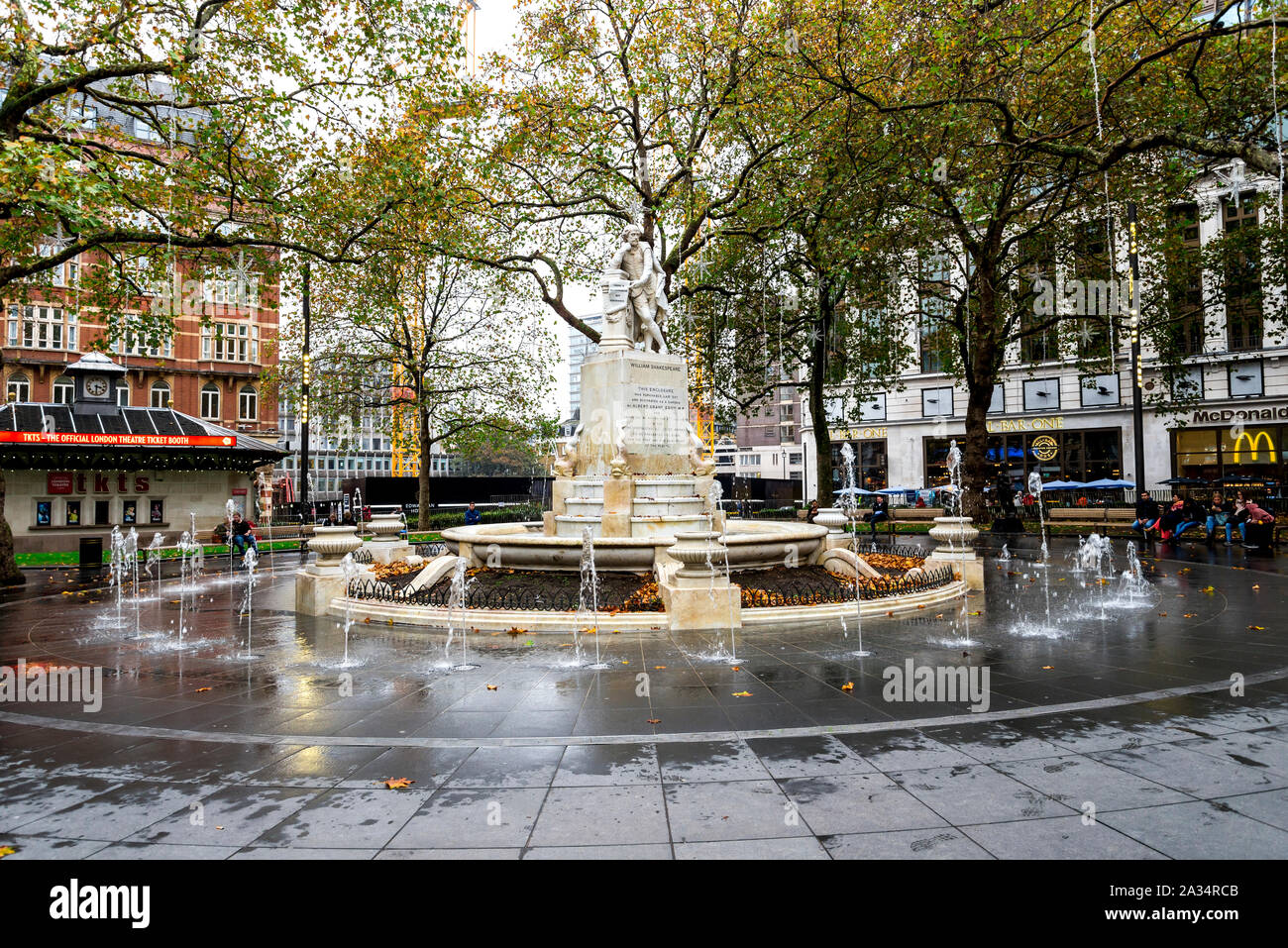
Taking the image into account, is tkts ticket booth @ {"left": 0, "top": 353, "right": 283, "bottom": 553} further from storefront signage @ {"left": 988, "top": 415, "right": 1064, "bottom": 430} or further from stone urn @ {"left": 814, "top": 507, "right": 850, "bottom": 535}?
storefront signage @ {"left": 988, "top": 415, "right": 1064, "bottom": 430}

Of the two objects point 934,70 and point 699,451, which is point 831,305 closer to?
point 934,70

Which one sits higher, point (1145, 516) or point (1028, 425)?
point (1028, 425)

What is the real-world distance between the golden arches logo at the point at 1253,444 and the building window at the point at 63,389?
61839 mm

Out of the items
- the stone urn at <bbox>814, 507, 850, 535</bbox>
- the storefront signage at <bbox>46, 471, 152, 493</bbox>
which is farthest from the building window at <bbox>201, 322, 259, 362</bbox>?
the stone urn at <bbox>814, 507, 850, 535</bbox>

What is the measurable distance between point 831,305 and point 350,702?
74.9 feet

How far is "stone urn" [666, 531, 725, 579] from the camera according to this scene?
906 cm

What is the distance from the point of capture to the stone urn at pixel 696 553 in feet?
29.7

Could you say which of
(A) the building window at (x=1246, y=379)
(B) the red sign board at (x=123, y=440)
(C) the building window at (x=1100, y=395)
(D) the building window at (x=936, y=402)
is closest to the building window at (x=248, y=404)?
(B) the red sign board at (x=123, y=440)

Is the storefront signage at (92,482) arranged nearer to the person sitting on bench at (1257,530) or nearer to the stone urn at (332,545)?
the stone urn at (332,545)

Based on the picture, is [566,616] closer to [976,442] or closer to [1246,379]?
[976,442]

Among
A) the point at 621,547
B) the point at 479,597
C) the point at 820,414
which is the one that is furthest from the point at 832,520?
the point at 820,414

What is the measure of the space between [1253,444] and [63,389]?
65406 mm

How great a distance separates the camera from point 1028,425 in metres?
41.8

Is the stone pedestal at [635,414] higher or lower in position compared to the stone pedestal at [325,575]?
higher
